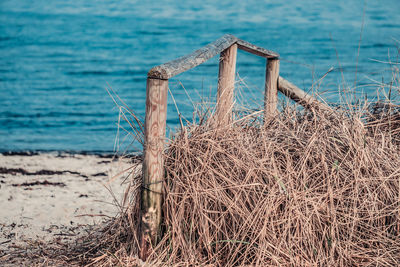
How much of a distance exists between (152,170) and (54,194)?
3.33 meters

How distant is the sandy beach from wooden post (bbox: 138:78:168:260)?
0.69ft

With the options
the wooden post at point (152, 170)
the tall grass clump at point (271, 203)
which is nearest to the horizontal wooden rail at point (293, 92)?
the tall grass clump at point (271, 203)

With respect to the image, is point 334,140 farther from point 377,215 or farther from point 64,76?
point 64,76

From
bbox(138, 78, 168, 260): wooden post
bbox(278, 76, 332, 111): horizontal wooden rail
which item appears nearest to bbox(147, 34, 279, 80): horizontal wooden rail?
bbox(138, 78, 168, 260): wooden post

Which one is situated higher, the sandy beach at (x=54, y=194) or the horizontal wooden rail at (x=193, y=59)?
the horizontal wooden rail at (x=193, y=59)

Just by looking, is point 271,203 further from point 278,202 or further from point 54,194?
point 54,194

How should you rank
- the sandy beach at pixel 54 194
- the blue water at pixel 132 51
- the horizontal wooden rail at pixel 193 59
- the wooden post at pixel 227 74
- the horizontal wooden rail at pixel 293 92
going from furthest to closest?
the blue water at pixel 132 51 < the sandy beach at pixel 54 194 < the horizontal wooden rail at pixel 293 92 < the wooden post at pixel 227 74 < the horizontal wooden rail at pixel 193 59

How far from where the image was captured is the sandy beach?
4.50m

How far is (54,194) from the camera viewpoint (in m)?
6.21

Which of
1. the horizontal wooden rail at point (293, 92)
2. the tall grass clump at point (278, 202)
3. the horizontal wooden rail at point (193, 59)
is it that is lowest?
the tall grass clump at point (278, 202)

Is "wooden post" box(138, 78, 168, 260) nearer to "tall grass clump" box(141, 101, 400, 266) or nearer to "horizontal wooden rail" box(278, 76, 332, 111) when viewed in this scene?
"tall grass clump" box(141, 101, 400, 266)

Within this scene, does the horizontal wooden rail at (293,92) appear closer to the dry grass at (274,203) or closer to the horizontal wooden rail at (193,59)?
the horizontal wooden rail at (193,59)

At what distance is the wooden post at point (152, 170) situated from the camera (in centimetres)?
315

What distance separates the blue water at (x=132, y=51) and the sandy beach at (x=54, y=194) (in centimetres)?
133
